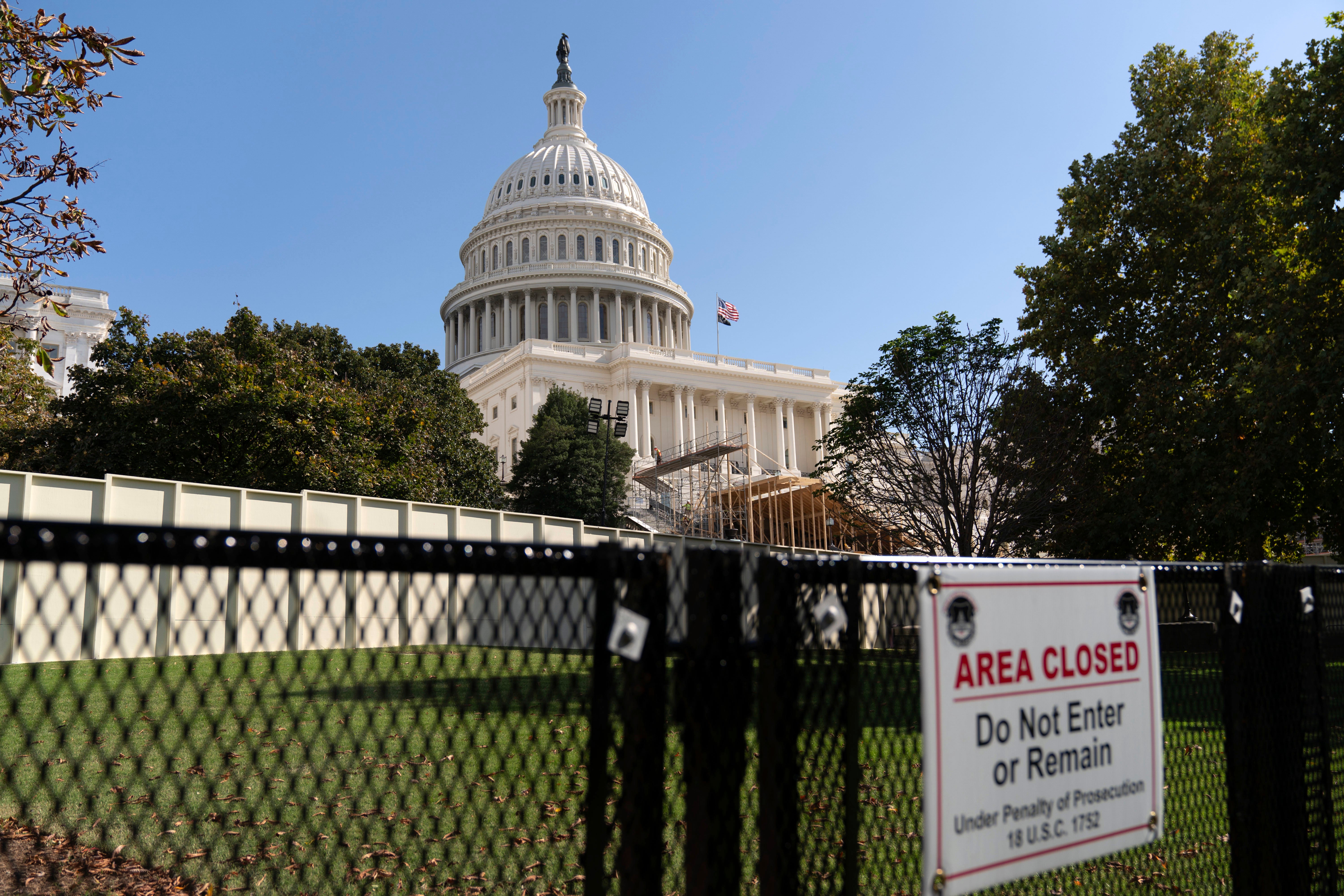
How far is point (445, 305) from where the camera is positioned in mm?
106625

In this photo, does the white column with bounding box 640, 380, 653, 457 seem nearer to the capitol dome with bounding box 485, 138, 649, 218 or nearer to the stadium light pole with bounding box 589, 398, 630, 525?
the stadium light pole with bounding box 589, 398, 630, 525

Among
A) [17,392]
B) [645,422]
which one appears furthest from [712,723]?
[645,422]

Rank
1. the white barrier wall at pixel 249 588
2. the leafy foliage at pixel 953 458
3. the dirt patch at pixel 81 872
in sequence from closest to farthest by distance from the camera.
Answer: the white barrier wall at pixel 249 588 < the dirt patch at pixel 81 872 < the leafy foliage at pixel 953 458

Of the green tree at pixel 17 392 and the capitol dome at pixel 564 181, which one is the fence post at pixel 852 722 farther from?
the capitol dome at pixel 564 181

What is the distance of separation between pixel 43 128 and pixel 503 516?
15.2 metres

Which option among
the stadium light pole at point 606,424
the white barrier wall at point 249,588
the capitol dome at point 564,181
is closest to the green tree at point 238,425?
the stadium light pole at point 606,424

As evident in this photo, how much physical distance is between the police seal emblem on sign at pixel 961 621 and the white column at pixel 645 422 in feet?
239

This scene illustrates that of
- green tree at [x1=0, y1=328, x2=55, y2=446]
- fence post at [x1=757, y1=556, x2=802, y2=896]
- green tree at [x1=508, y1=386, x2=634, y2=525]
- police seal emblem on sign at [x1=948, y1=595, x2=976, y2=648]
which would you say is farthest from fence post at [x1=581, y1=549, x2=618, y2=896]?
green tree at [x1=508, y1=386, x2=634, y2=525]

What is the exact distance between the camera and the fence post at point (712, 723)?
251cm

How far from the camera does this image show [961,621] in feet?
9.13

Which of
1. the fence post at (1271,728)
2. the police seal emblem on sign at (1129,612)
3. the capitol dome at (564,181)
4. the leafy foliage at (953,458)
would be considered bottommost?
the fence post at (1271,728)

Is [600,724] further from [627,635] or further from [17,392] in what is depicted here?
[17,392]

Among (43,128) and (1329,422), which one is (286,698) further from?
(1329,422)

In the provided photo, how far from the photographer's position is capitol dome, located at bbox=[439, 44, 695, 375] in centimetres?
9700
